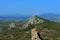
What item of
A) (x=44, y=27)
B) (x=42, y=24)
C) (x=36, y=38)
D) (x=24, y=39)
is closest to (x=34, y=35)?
(x=36, y=38)

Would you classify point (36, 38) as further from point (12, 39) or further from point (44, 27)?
point (44, 27)

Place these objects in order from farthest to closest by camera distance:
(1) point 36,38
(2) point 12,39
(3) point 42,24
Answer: (3) point 42,24 < (2) point 12,39 < (1) point 36,38

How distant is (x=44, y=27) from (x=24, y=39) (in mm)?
53664

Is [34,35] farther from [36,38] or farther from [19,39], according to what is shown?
[19,39]

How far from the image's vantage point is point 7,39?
148 metres

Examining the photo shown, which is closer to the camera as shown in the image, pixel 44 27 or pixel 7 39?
pixel 7 39

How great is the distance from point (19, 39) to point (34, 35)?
82.4m

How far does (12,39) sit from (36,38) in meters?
→ 91.4

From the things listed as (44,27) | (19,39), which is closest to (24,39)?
(19,39)

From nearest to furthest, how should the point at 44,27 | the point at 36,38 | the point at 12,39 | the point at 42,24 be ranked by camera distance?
the point at 36,38 < the point at 12,39 < the point at 44,27 < the point at 42,24

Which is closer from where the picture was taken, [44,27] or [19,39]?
[19,39]

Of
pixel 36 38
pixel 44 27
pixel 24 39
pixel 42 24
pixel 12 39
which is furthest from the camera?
pixel 42 24

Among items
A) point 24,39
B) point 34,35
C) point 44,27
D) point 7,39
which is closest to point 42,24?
point 44,27

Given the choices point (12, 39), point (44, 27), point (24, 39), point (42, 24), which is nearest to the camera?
point (24, 39)
